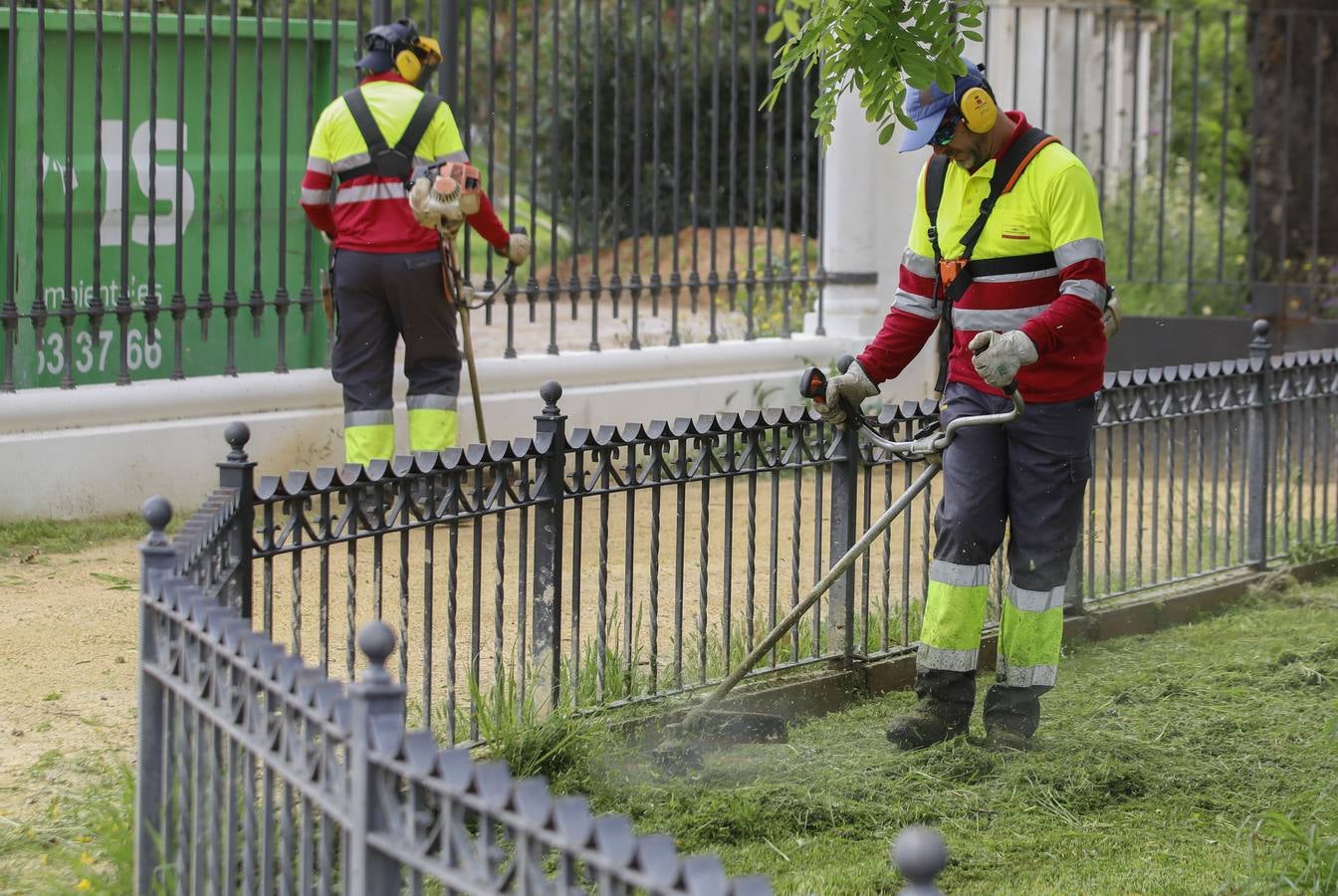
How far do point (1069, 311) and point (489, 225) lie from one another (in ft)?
12.0

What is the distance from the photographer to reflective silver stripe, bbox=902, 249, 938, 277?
561 centimetres

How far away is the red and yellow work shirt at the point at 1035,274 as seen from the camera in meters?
5.23

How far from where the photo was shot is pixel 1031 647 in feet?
18.1

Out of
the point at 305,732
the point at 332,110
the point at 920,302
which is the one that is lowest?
the point at 305,732

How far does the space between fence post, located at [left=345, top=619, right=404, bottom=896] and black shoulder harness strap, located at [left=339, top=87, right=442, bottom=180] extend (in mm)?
5355

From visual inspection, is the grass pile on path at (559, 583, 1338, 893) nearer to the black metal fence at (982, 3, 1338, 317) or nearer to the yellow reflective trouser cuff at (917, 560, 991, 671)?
the yellow reflective trouser cuff at (917, 560, 991, 671)

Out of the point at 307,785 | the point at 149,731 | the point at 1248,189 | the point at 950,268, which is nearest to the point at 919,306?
the point at 950,268

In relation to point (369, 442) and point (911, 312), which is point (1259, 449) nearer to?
point (911, 312)

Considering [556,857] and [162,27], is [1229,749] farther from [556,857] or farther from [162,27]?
[162,27]

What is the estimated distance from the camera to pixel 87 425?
8125 mm

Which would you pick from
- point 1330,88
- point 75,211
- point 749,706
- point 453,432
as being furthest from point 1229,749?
point 1330,88

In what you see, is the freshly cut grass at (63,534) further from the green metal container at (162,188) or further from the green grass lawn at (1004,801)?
the green grass lawn at (1004,801)

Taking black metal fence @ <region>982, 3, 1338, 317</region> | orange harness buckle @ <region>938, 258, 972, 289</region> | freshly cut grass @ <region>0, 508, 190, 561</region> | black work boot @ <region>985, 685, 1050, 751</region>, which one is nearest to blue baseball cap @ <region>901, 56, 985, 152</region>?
orange harness buckle @ <region>938, 258, 972, 289</region>

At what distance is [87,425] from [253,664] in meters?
5.19
